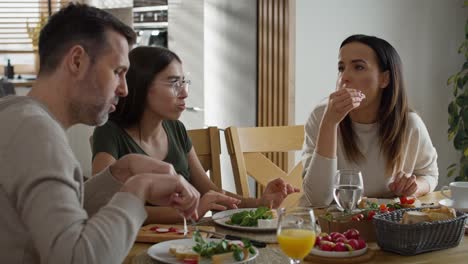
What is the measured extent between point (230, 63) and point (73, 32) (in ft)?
9.75

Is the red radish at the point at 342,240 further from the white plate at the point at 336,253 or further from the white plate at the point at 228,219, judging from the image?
the white plate at the point at 228,219

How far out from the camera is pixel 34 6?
542 centimetres

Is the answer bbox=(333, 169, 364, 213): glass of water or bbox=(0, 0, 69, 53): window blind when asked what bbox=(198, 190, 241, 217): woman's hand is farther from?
bbox=(0, 0, 69, 53): window blind

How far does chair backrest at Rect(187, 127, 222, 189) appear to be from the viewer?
2.59 meters

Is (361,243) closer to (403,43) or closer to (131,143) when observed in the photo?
(131,143)

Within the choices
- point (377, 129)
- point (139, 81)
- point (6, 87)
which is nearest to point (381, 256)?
point (377, 129)

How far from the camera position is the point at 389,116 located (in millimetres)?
2547

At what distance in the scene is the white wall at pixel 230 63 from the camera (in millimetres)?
4262

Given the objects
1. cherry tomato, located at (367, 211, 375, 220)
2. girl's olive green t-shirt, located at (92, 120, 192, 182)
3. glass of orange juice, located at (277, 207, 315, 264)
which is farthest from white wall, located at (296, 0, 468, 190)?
glass of orange juice, located at (277, 207, 315, 264)

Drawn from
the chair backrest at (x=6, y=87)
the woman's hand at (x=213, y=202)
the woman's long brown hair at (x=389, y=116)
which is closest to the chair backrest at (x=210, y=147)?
the woman's long brown hair at (x=389, y=116)

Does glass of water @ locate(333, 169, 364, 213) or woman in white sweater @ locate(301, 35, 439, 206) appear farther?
woman in white sweater @ locate(301, 35, 439, 206)

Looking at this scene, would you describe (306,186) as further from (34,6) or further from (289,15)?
(34,6)

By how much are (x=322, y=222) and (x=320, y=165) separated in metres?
0.48

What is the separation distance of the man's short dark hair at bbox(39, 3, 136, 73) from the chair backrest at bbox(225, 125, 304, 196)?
127cm
